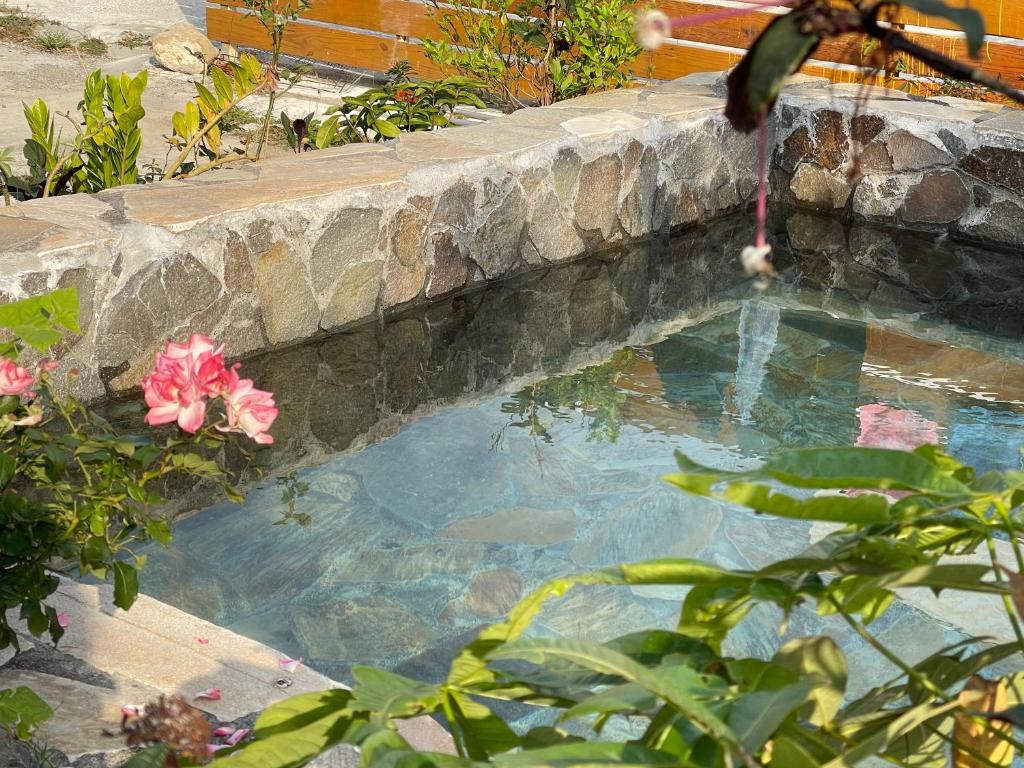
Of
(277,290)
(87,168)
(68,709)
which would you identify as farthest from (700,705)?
(87,168)

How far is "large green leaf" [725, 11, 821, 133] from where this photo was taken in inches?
24.0

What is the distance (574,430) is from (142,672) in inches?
79.6

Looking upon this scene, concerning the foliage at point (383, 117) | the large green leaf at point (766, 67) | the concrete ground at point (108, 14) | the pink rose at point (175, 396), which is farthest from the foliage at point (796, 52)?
the concrete ground at point (108, 14)

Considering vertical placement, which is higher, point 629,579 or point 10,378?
point 629,579

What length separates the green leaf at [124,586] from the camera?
2010 mm

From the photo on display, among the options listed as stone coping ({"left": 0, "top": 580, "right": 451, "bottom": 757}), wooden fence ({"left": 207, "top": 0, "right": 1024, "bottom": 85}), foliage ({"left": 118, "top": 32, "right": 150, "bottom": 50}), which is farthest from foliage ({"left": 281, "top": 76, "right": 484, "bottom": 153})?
foliage ({"left": 118, "top": 32, "right": 150, "bottom": 50})

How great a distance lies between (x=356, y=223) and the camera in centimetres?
461

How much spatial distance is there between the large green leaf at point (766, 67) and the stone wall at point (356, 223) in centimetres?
328

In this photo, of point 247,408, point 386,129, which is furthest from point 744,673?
point 386,129

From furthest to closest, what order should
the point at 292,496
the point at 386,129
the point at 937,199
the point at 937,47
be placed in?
the point at 937,47 < the point at 937,199 < the point at 386,129 < the point at 292,496

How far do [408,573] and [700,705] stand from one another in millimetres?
2508

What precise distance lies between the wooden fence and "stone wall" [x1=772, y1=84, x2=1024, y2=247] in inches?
10.8

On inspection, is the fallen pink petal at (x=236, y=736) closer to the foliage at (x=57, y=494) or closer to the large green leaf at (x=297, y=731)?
the foliage at (x=57, y=494)

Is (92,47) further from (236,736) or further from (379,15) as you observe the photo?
(236,736)
